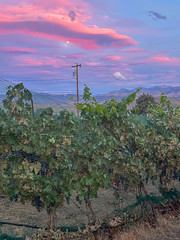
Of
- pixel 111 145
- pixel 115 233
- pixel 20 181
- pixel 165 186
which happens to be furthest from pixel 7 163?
pixel 165 186

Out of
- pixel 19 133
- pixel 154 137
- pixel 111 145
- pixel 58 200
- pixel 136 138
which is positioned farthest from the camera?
pixel 154 137

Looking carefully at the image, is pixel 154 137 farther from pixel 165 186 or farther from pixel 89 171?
pixel 89 171

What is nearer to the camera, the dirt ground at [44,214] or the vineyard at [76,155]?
the vineyard at [76,155]

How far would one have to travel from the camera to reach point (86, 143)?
6.25 meters

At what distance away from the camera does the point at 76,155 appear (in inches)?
243

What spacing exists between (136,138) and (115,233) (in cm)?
210

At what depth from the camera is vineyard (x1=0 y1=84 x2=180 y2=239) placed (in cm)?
561

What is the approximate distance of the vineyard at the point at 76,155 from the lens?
221 inches

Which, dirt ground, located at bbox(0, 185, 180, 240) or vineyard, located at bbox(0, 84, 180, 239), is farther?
dirt ground, located at bbox(0, 185, 180, 240)

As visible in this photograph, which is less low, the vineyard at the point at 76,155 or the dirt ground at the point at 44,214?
the vineyard at the point at 76,155

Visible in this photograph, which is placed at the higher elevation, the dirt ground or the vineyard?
the vineyard

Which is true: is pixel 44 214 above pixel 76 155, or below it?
below

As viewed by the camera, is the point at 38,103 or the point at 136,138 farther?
the point at 136,138

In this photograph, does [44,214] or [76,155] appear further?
[44,214]
